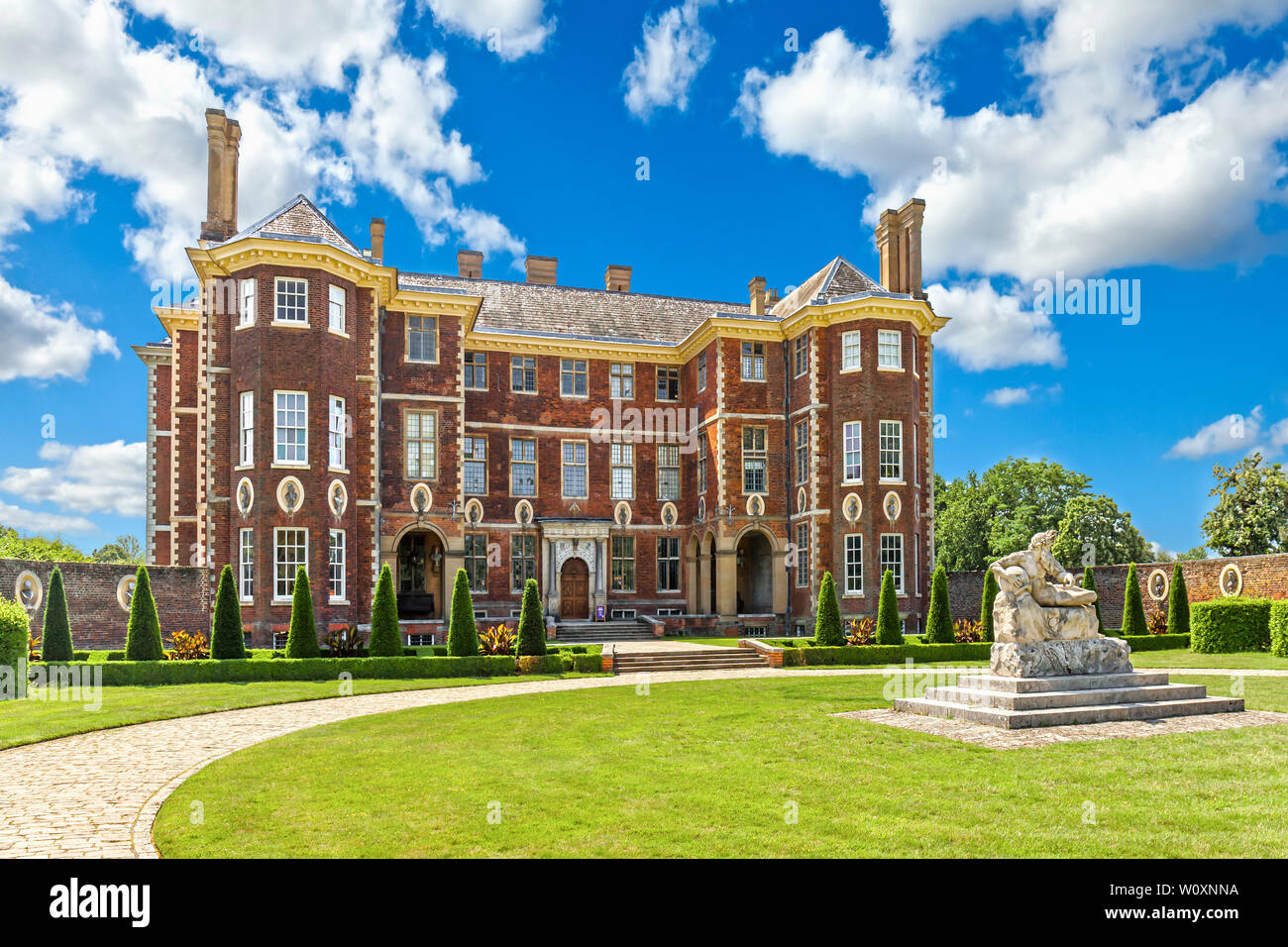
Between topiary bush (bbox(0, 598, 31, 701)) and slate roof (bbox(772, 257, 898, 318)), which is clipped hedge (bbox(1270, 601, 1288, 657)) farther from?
topiary bush (bbox(0, 598, 31, 701))

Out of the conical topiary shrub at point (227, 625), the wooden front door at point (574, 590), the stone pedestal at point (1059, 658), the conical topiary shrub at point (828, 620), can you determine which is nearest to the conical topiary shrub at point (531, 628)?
the conical topiary shrub at point (227, 625)

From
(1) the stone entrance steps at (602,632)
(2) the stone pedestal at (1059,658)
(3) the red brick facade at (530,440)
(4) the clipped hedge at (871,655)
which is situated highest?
(3) the red brick facade at (530,440)

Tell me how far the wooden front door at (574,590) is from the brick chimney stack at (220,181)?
18019 mm

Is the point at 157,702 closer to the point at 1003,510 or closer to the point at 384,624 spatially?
the point at 384,624

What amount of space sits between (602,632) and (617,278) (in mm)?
19015

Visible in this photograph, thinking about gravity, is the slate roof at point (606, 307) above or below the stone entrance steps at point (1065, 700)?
above

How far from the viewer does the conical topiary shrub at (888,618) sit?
88.5ft

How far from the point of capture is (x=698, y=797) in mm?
8648

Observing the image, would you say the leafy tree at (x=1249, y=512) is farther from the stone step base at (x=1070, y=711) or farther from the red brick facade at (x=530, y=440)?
the stone step base at (x=1070, y=711)

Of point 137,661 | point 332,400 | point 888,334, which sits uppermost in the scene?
point 888,334
